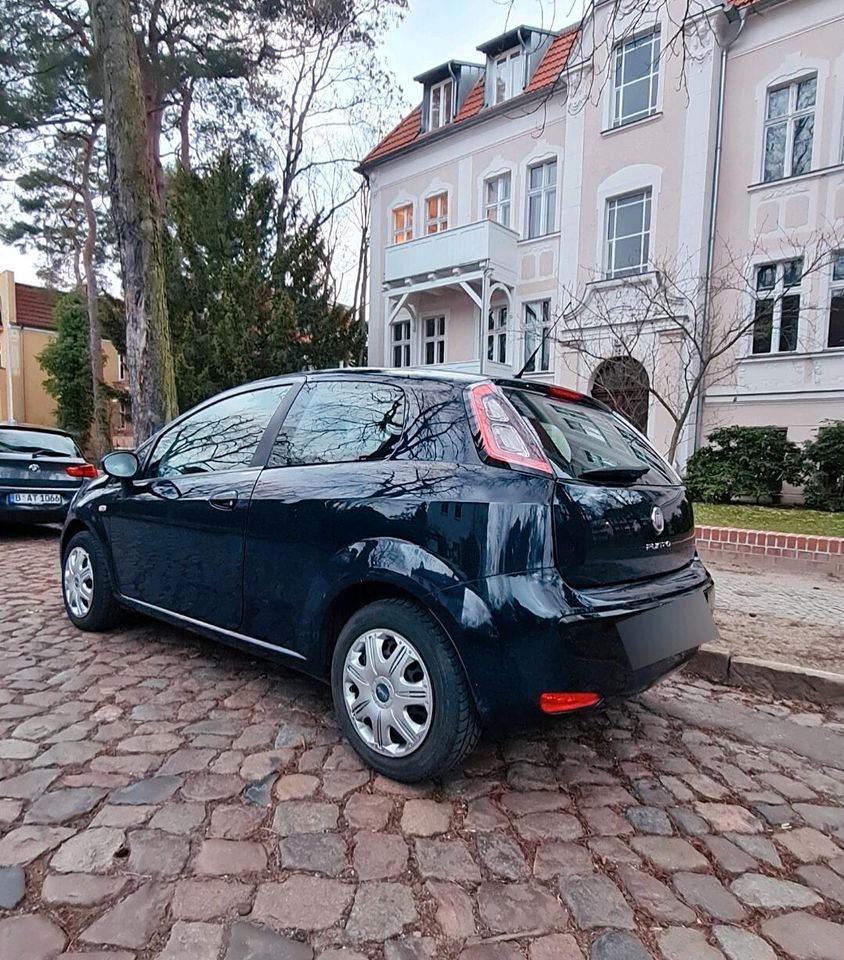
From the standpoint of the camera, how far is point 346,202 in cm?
2339

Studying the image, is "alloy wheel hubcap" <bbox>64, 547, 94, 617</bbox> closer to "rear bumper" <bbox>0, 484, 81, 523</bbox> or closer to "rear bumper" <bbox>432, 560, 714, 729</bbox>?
"rear bumper" <bbox>432, 560, 714, 729</bbox>

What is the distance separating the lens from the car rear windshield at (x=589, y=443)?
7.42 feet

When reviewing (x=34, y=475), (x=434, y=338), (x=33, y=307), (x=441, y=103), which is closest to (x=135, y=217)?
(x=34, y=475)

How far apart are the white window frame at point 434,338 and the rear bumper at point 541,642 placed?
15.2 meters

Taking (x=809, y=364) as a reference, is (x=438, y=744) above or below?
below

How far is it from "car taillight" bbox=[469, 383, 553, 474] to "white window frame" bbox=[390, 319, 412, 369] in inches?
617

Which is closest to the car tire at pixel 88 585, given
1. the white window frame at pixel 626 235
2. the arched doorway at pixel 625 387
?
the arched doorway at pixel 625 387

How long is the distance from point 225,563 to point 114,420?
2270 cm

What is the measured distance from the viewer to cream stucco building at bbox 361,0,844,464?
1130 centimetres

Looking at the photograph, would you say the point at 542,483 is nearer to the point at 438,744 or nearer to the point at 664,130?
the point at 438,744

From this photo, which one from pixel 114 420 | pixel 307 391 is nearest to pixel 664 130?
pixel 307 391

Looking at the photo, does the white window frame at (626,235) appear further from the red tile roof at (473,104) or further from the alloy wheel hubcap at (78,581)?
the alloy wheel hubcap at (78,581)

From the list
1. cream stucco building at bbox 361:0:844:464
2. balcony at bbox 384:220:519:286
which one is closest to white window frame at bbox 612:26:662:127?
cream stucco building at bbox 361:0:844:464

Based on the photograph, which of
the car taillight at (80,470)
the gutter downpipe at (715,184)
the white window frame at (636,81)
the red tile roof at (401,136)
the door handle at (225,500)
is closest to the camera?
the door handle at (225,500)
